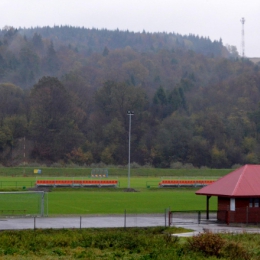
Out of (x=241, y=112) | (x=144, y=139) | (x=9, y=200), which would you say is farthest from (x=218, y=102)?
(x=9, y=200)

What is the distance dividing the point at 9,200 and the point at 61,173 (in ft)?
167

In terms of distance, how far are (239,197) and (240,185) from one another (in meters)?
1.11

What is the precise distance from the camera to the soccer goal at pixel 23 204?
45656 mm

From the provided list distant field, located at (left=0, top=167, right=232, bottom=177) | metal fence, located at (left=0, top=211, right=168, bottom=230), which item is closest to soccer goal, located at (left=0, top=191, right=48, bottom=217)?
metal fence, located at (left=0, top=211, right=168, bottom=230)

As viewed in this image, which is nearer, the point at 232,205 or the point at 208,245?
the point at 208,245

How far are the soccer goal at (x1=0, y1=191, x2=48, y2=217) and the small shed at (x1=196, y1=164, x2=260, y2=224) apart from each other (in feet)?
40.1

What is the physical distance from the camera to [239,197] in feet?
135

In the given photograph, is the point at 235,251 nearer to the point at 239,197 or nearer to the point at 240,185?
Result: the point at 239,197

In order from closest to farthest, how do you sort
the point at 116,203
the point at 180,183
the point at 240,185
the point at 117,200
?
the point at 240,185, the point at 116,203, the point at 117,200, the point at 180,183

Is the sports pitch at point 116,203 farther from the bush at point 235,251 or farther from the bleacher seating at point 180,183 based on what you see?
the bush at point 235,251

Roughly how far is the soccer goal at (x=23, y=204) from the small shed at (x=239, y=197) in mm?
12212

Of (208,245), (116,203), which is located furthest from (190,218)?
(208,245)

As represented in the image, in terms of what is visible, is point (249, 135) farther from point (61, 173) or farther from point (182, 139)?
point (61, 173)

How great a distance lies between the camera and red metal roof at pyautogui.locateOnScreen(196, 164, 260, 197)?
4125 centimetres
